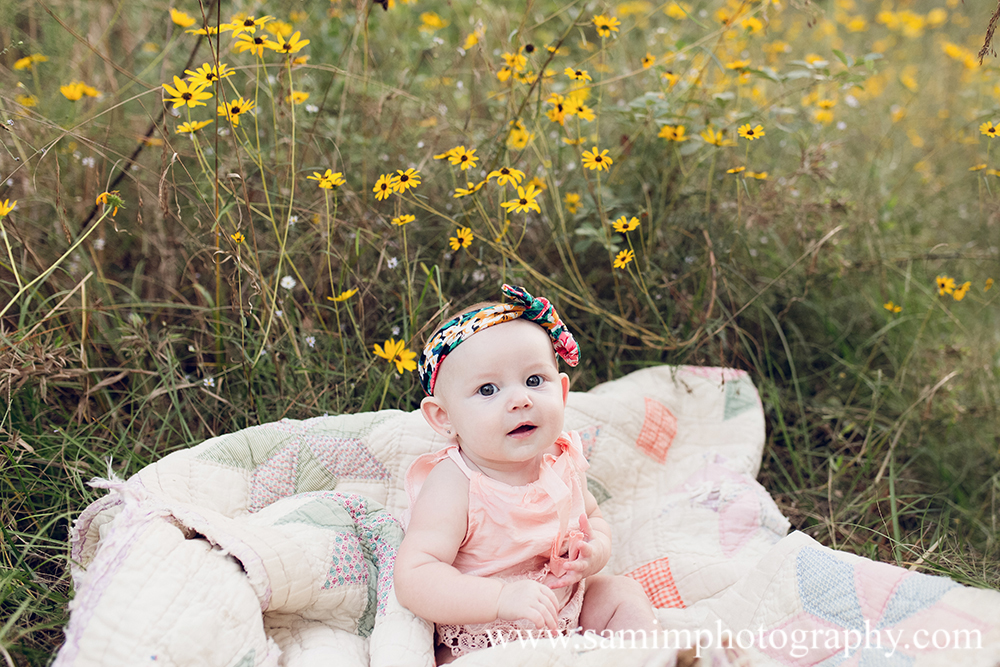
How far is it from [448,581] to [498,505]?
0.63 feet

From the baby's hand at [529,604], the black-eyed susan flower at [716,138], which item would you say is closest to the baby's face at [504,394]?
the baby's hand at [529,604]

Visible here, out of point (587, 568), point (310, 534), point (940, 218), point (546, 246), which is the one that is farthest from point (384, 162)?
point (940, 218)

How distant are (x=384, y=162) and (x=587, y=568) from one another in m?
1.54

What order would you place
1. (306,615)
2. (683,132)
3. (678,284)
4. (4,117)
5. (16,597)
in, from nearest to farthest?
(16,597) < (306,615) < (4,117) < (683,132) < (678,284)

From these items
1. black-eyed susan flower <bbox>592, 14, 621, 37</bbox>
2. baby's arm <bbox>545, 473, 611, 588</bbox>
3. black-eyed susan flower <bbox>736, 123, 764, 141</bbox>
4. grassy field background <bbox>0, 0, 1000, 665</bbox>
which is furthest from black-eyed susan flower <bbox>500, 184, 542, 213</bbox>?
baby's arm <bbox>545, 473, 611, 588</bbox>

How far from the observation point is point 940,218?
118 inches

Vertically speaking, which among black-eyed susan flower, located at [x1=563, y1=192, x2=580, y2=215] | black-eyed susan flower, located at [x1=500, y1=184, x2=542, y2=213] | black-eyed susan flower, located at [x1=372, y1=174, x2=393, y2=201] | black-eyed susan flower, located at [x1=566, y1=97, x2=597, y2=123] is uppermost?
black-eyed susan flower, located at [x1=566, y1=97, x2=597, y2=123]

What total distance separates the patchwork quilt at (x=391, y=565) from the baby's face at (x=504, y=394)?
359mm

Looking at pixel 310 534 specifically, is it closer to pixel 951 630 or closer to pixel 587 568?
pixel 587 568

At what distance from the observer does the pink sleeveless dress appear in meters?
1.52

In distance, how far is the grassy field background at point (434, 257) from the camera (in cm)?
184

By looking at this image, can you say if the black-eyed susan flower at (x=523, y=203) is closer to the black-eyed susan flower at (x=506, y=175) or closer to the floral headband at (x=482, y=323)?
the black-eyed susan flower at (x=506, y=175)

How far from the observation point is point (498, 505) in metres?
1.54

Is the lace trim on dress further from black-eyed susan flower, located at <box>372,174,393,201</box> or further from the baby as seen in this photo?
black-eyed susan flower, located at <box>372,174,393,201</box>
